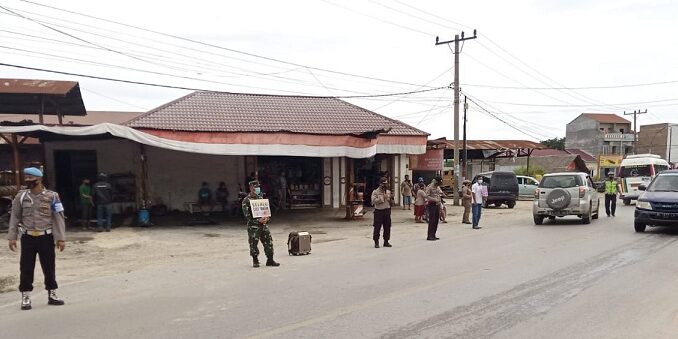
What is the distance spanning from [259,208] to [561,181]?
11.4 m

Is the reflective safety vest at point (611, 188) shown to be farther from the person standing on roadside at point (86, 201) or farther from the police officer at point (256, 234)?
the person standing on roadside at point (86, 201)

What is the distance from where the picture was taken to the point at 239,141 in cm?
1698

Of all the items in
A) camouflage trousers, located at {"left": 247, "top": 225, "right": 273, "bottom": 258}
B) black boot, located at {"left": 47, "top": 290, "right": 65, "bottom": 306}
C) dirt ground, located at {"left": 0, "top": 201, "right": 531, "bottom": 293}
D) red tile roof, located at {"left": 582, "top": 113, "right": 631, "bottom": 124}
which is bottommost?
dirt ground, located at {"left": 0, "top": 201, "right": 531, "bottom": 293}

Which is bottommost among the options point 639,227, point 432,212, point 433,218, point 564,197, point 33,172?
point 639,227

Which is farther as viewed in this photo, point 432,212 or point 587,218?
point 587,218

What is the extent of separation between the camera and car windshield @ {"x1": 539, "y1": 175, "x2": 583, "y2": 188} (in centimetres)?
1727

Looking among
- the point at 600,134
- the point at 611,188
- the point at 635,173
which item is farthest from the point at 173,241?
the point at 600,134

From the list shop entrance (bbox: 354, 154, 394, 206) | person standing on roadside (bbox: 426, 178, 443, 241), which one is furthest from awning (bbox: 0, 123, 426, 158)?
shop entrance (bbox: 354, 154, 394, 206)

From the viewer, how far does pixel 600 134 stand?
79625mm

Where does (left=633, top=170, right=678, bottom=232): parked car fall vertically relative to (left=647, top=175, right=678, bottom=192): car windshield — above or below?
below

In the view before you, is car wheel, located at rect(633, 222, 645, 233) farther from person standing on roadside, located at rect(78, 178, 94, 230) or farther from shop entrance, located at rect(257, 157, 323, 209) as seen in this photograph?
person standing on roadside, located at rect(78, 178, 94, 230)

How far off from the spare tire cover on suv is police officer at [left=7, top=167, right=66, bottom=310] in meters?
14.4

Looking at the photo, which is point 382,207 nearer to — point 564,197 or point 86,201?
point 564,197

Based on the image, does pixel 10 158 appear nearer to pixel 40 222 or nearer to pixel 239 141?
pixel 239 141
